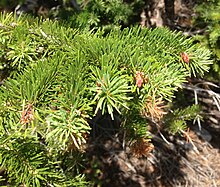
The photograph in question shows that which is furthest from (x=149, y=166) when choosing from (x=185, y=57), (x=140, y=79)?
(x=140, y=79)

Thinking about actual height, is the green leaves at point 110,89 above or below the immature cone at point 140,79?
Result: below

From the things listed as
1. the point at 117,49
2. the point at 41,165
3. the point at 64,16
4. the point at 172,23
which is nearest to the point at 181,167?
the point at 172,23

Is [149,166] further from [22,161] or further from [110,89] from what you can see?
[110,89]

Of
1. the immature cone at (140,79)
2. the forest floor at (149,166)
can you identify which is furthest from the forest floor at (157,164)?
the immature cone at (140,79)

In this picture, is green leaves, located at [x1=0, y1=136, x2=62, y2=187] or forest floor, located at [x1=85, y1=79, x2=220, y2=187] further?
forest floor, located at [x1=85, y1=79, x2=220, y2=187]

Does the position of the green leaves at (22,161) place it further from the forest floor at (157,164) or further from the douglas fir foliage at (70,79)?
the forest floor at (157,164)

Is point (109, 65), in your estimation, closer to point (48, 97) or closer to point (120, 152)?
point (48, 97)

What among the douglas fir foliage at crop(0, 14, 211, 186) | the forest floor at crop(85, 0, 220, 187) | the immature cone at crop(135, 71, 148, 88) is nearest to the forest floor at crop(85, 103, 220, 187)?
the forest floor at crop(85, 0, 220, 187)

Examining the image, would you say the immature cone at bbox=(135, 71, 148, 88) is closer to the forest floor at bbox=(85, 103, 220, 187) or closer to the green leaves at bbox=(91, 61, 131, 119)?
the green leaves at bbox=(91, 61, 131, 119)
